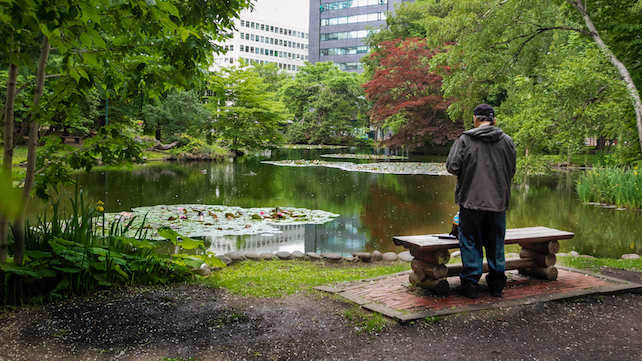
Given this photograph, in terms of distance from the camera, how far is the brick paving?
156 inches

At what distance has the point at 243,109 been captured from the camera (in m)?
27.5

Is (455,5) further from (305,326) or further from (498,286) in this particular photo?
(305,326)

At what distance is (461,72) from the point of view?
15.1 m

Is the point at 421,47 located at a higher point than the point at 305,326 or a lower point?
higher

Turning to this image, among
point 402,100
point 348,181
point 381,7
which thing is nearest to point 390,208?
point 348,181

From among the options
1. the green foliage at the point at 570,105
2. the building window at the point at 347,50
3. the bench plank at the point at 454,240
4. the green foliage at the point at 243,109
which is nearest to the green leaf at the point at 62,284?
the bench plank at the point at 454,240

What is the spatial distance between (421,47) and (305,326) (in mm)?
30382

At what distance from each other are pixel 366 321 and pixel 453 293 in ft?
3.70

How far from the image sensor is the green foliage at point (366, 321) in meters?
3.48

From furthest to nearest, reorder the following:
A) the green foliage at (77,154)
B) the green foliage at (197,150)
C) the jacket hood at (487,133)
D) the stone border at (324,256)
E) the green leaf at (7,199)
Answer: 1. the green foliage at (197,150)
2. the stone border at (324,256)
3. the green foliage at (77,154)
4. the jacket hood at (487,133)
5. the green leaf at (7,199)

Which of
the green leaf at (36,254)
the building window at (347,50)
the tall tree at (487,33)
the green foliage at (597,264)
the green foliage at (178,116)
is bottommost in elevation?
the green foliage at (597,264)

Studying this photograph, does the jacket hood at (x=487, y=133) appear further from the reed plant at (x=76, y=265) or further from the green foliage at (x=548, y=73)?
the green foliage at (x=548, y=73)

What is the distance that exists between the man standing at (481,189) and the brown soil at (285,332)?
481mm

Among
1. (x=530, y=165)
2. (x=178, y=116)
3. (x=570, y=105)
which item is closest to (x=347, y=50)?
(x=178, y=116)
